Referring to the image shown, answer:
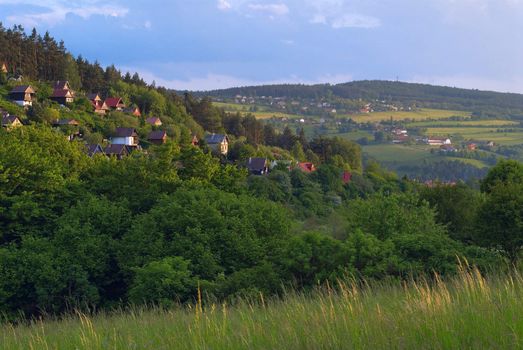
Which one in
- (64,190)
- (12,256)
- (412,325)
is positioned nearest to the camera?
(412,325)

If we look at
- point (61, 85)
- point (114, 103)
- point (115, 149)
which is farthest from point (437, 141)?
point (115, 149)

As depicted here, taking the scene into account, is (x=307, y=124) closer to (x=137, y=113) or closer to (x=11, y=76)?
(x=137, y=113)

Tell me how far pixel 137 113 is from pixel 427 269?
291 feet

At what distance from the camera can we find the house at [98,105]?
94125 mm

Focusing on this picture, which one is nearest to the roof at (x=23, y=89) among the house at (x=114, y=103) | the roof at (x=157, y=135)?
the house at (x=114, y=103)

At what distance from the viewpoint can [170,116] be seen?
356 ft

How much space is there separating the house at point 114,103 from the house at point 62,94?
6311mm

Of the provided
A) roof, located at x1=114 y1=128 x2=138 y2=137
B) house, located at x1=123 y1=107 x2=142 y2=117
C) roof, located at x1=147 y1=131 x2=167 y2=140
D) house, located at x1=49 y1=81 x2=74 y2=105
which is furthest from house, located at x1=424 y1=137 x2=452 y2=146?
house, located at x1=49 y1=81 x2=74 y2=105

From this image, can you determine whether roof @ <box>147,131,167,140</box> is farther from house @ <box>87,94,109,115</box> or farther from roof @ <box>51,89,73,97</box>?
roof @ <box>51,89,73,97</box>

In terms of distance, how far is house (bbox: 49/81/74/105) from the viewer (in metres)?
88.9

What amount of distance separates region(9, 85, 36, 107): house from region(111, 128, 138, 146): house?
1136cm

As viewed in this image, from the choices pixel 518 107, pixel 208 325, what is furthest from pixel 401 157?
pixel 208 325

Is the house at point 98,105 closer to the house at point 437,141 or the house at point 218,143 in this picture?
the house at point 218,143

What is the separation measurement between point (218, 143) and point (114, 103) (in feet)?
60.0
